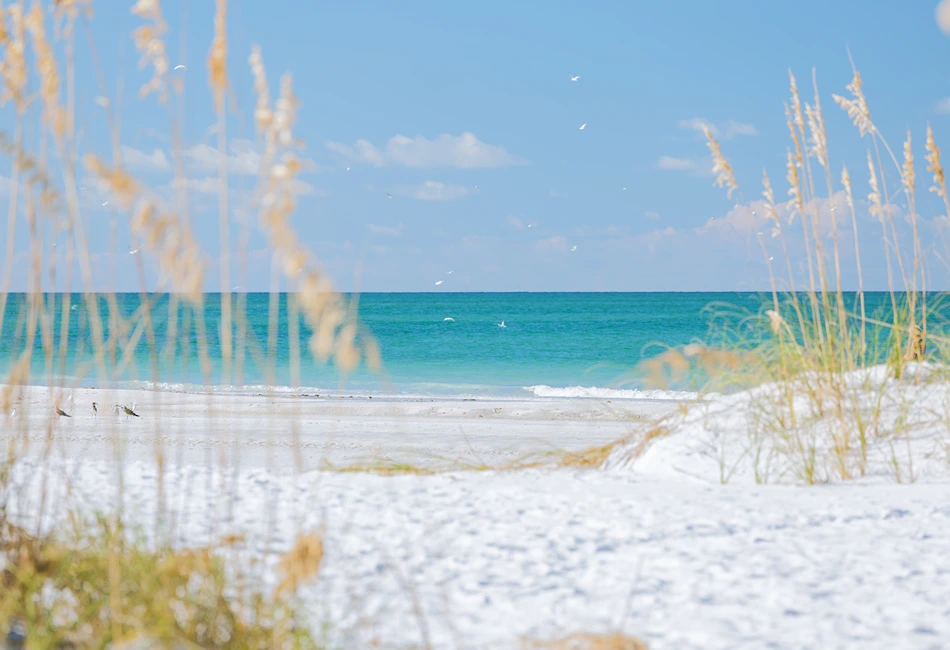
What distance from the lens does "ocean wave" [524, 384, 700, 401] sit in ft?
43.7

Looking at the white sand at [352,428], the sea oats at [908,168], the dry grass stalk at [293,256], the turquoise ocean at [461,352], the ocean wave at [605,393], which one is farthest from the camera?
the turquoise ocean at [461,352]

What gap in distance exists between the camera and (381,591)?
2000 mm

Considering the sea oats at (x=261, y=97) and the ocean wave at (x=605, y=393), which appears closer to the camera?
the sea oats at (x=261, y=97)

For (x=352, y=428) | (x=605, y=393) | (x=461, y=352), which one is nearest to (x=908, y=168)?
(x=352, y=428)

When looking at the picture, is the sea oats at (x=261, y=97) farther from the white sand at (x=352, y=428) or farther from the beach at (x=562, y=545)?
the white sand at (x=352, y=428)

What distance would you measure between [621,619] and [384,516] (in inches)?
37.0

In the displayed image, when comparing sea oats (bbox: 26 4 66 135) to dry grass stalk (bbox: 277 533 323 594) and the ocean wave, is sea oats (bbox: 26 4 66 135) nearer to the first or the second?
dry grass stalk (bbox: 277 533 323 594)

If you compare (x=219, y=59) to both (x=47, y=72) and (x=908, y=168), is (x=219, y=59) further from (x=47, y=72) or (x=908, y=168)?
(x=908, y=168)

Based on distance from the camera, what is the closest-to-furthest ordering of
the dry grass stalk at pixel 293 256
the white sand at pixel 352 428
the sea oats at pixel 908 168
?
the dry grass stalk at pixel 293 256 → the sea oats at pixel 908 168 → the white sand at pixel 352 428

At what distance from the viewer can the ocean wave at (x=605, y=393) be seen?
13.3 meters

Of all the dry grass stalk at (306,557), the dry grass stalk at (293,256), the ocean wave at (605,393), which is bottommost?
the ocean wave at (605,393)

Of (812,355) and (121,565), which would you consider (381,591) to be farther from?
(812,355)

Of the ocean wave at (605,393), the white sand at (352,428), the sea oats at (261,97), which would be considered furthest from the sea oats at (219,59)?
the ocean wave at (605,393)

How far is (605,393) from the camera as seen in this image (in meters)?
15.3
